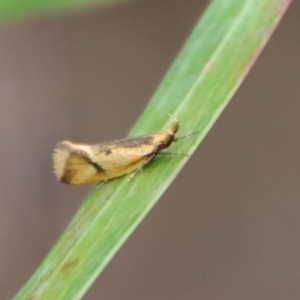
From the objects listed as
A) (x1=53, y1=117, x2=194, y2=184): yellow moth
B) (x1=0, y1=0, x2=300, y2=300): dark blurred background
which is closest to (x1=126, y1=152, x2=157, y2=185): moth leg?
(x1=53, y1=117, x2=194, y2=184): yellow moth

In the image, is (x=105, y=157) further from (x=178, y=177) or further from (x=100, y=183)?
(x=178, y=177)

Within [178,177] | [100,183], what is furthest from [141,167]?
[178,177]

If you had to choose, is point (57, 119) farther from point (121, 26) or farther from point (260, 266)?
point (260, 266)

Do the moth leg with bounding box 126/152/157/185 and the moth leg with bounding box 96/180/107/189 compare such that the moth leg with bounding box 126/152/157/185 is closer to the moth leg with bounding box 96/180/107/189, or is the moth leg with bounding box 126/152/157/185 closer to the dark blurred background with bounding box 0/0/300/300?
the moth leg with bounding box 96/180/107/189

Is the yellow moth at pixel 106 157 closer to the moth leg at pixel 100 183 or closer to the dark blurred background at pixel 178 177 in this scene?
the moth leg at pixel 100 183

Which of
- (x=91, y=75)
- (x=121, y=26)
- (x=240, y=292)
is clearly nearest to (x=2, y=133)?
(x=91, y=75)

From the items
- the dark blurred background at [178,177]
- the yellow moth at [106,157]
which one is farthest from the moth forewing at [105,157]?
the dark blurred background at [178,177]
